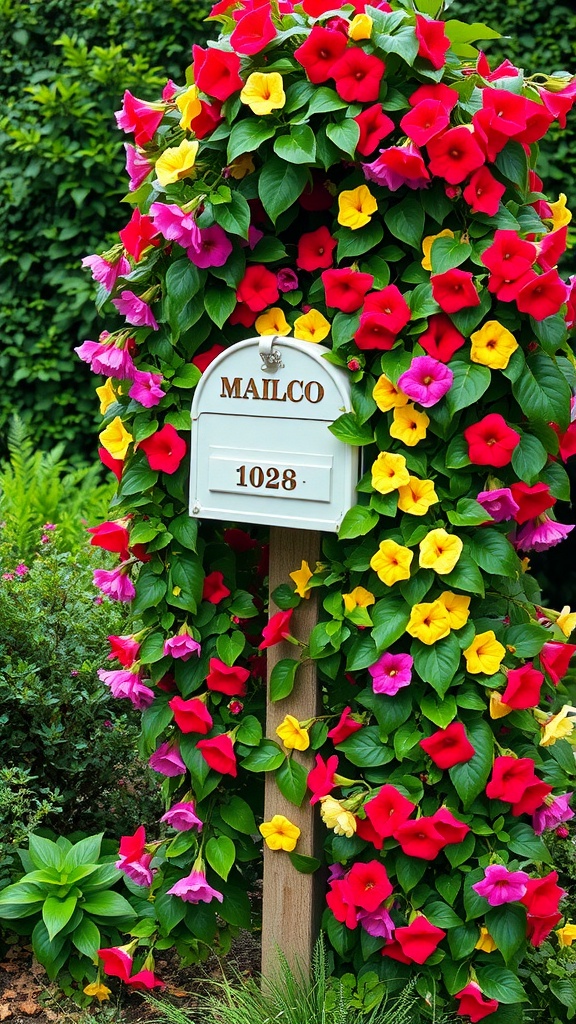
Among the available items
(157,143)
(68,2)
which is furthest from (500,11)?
(157,143)

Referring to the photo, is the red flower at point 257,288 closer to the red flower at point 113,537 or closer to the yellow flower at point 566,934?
the red flower at point 113,537

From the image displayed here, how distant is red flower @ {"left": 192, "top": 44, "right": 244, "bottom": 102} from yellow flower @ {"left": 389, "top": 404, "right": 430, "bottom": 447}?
69 cm

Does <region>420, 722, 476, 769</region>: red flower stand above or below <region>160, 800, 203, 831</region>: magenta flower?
above

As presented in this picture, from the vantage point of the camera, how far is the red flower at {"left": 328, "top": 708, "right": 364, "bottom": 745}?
2148 millimetres

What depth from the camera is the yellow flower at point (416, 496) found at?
202cm

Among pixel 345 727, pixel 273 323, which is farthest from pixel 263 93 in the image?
pixel 345 727

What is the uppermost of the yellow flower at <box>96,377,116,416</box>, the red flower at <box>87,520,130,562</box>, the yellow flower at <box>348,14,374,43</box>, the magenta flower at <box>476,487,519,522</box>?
the yellow flower at <box>348,14,374,43</box>

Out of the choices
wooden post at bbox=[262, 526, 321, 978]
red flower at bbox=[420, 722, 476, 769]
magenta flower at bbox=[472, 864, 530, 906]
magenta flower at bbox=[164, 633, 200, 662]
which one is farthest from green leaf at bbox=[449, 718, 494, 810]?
magenta flower at bbox=[164, 633, 200, 662]

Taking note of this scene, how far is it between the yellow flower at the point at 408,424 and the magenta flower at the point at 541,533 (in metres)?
0.35

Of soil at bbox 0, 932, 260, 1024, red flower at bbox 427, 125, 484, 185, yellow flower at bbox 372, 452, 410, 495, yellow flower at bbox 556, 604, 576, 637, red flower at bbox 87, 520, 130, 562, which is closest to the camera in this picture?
red flower at bbox 427, 125, 484, 185

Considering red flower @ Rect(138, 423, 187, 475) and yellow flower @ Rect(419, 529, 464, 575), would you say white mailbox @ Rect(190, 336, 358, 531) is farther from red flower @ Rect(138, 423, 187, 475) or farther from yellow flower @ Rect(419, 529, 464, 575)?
yellow flower @ Rect(419, 529, 464, 575)

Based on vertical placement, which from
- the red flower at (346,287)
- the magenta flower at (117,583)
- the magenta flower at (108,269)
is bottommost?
the magenta flower at (117,583)

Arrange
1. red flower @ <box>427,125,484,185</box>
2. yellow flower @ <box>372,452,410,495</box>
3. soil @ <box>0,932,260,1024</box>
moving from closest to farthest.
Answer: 1. red flower @ <box>427,125,484,185</box>
2. yellow flower @ <box>372,452,410,495</box>
3. soil @ <box>0,932,260,1024</box>

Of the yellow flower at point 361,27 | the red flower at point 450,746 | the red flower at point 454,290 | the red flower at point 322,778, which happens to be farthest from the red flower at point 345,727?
the yellow flower at point 361,27
